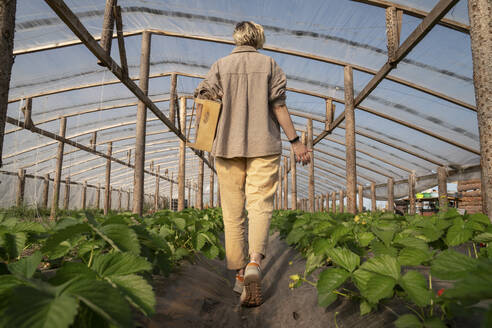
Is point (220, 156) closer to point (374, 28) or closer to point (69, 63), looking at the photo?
point (374, 28)

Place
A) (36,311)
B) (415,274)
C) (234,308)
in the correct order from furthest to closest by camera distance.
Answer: (234,308), (415,274), (36,311)

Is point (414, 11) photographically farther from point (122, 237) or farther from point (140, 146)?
point (122, 237)

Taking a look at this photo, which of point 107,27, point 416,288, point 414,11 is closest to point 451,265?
point 416,288

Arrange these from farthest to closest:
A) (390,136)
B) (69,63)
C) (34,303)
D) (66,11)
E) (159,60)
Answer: (390,136) < (159,60) < (69,63) < (66,11) < (34,303)

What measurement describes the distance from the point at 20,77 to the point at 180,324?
29.5 feet

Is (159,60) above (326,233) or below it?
above

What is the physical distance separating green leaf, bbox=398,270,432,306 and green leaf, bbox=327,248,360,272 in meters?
0.25

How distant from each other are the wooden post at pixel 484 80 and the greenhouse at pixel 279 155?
1cm

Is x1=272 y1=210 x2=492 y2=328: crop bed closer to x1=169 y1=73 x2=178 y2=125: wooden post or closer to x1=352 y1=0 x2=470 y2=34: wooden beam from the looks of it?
x1=352 y1=0 x2=470 y2=34: wooden beam

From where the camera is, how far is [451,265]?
0.98 metres

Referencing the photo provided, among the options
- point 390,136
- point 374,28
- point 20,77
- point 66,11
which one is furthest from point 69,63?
point 390,136

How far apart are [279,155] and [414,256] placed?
3.86 ft

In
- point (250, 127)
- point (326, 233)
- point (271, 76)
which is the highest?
point (271, 76)

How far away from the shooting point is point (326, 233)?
2.08 metres
